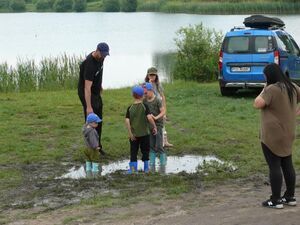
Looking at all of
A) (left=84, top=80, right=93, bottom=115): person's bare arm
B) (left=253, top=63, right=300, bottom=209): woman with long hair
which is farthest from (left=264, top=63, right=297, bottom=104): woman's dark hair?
(left=84, top=80, right=93, bottom=115): person's bare arm

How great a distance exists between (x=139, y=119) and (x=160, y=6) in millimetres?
67837

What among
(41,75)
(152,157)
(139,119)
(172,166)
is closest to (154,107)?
(139,119)

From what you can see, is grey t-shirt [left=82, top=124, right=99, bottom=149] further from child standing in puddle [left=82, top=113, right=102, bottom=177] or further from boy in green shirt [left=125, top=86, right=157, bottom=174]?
boy in green shirt [left=125, top=86, right=157, bottom=174]

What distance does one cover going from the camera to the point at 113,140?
33.6 ft

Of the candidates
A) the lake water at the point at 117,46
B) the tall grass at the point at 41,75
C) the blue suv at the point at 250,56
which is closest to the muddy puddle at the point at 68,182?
the blue suv at the point at 250,56

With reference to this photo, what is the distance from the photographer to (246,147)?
951cm

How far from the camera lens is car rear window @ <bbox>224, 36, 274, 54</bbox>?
49.9 ft

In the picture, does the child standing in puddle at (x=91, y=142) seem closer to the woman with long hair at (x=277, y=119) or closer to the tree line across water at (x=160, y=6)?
the woman with long hair at (x=277, y=119)

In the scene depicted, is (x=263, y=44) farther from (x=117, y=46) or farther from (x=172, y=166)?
(x=117, y=46)

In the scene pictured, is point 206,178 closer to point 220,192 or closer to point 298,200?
point 220,192

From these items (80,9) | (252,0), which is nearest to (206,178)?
(252,0)

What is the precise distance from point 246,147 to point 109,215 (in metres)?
3.97

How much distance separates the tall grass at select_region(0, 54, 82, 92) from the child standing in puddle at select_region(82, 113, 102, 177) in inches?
413

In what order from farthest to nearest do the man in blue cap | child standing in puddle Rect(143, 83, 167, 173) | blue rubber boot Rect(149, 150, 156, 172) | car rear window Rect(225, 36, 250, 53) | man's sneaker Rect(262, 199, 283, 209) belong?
car rear window Rect(225, 36, 250, 53) → the man in blue cap → blue rubber boot Rect(149, 150, 156, 172) → child standing in puddle Rect(143, 83, 167, 173) → man's sneaker Rect(262, 199, 283, 209)
